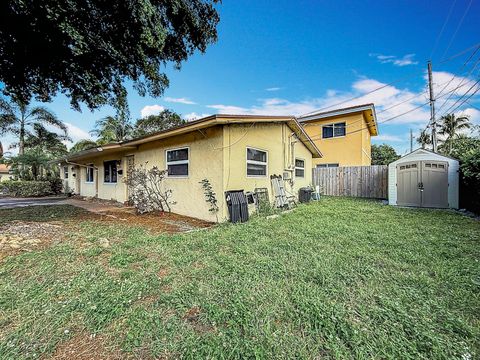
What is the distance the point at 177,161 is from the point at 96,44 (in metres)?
4.02

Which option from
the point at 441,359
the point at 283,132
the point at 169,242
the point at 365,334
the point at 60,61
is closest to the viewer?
the point at 441,359

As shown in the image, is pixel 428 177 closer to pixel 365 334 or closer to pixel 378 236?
pixel 378 236

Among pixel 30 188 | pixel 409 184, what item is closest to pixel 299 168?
pixel 409 184

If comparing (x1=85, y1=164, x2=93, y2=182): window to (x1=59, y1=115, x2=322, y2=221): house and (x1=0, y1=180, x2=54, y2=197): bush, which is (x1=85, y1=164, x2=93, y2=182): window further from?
(x1=0, y1=180, x2=54, y2=197): bush

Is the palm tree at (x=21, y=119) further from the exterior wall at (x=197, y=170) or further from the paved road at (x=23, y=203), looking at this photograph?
the exterior wall at (x=197, y=170)

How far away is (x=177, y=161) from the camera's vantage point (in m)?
7.89

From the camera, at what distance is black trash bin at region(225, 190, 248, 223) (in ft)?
20.4

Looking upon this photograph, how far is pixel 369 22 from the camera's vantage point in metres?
10.3

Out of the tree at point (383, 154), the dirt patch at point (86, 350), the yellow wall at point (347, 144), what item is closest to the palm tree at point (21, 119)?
the yellow wall at point (347, 144)

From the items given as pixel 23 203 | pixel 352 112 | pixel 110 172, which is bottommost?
pixel 23 203

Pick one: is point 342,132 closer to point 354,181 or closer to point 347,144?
point 347,144

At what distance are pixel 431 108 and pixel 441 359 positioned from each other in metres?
16.3

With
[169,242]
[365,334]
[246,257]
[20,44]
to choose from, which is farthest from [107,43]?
[365,334]

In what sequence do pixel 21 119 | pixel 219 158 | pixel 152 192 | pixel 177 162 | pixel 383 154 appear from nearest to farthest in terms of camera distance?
pixel 219 158 → pixel 177 162 → pixel 152 192 → pixel 21 119 → pixel 383 154
